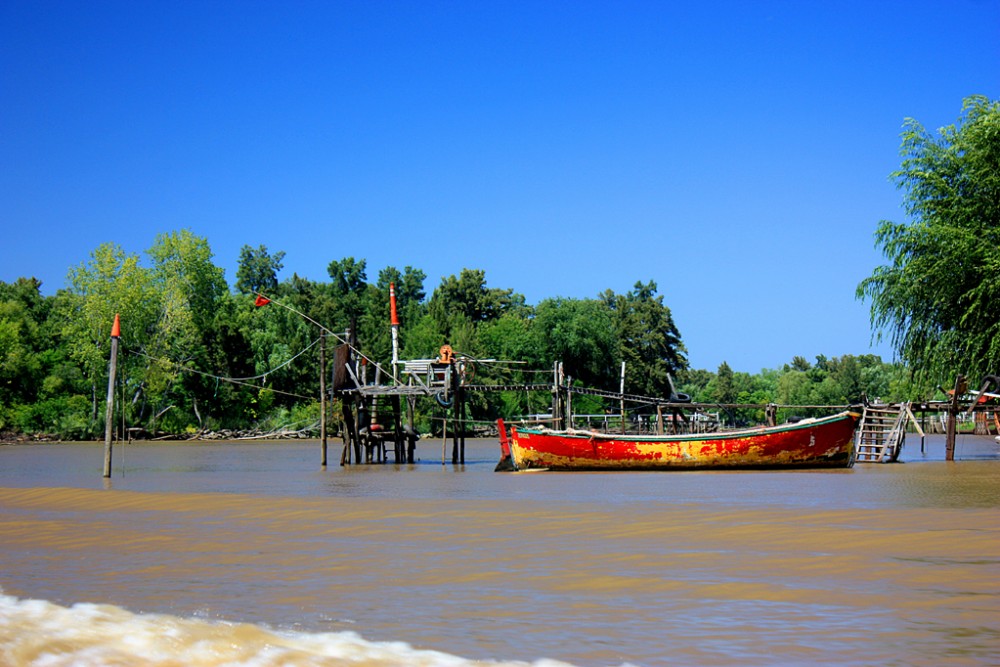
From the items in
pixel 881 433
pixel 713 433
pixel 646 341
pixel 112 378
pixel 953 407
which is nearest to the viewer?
pixel 112 378

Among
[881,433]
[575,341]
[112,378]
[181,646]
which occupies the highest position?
[575,341]

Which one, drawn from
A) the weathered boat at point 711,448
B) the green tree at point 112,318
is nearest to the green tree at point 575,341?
the green tree at point 112,318

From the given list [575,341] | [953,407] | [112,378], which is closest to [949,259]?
[953,407]

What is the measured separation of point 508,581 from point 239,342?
71518mm

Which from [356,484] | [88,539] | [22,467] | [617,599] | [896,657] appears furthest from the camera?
[22,467]

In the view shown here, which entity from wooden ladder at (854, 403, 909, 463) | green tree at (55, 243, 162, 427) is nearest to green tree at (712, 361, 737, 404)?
green tree at (55, 243, 162, 427)

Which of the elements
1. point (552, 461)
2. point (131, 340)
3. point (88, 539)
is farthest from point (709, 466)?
point (131, 340)

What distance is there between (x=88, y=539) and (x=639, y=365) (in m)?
76.5

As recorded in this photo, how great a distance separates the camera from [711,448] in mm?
28672

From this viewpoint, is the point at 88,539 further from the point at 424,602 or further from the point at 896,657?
the point at 896,657

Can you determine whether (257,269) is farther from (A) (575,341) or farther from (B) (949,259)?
(B) (949,259)

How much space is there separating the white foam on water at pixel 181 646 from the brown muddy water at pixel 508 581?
0.07ft

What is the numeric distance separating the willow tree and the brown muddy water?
12.2 meters

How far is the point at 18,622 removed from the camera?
7.91 metres
